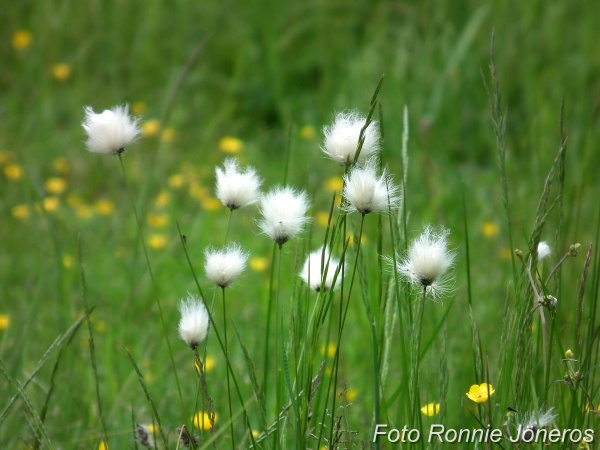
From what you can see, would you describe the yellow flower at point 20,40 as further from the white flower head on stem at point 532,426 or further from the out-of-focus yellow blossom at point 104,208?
the white flower head on stem at point 532,426

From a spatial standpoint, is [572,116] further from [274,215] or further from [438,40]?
[274,215]

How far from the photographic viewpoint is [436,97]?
3.63 metres

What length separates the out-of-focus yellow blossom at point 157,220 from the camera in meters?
3.01

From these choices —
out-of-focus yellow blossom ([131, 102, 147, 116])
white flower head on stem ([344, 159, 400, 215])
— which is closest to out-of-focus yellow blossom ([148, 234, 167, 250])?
out-of-focus yellow blossom ([131, 102, 147, 116])

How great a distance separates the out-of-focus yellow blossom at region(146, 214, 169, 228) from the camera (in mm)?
3008

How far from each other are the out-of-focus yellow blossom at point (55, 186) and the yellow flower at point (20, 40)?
0.91 metres

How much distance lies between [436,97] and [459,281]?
4.29 ft

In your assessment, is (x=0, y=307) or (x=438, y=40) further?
(x=438, y=40)

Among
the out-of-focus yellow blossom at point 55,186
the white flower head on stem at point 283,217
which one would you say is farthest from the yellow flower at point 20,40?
the white flower head on stem at point 283,217

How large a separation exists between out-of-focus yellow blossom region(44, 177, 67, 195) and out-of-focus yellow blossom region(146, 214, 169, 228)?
0.38 m

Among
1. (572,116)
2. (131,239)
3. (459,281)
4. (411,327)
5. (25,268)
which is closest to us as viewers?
(411,327)

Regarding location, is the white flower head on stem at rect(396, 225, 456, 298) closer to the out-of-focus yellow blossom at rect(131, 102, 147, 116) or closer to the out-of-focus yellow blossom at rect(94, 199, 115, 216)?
the out-of-focus yellow blossom at rect(94, 199, 115, 216)

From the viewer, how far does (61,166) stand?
11.3 ft

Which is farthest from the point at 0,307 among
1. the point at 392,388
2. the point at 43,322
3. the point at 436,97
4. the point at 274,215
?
the point at 436,97
